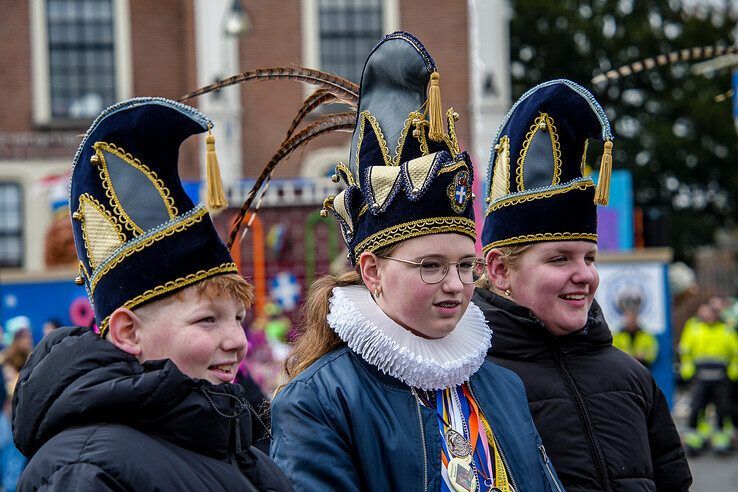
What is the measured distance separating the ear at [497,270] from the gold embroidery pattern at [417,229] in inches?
27.2

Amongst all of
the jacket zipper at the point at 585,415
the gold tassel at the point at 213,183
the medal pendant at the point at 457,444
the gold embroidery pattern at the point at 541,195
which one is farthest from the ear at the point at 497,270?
the gold tassel at the point at 213,183

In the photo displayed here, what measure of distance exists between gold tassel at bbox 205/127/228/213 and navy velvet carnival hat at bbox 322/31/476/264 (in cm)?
56

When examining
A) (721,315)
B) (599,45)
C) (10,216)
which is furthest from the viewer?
(599,45)

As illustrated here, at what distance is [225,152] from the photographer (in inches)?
868

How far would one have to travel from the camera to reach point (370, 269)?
368 cm

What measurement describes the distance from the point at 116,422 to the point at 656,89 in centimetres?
3046

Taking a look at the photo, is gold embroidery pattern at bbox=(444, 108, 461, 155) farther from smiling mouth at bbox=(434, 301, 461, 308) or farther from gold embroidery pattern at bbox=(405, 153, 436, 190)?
smiling mouth at bbox=(434, 301, 461, 308)

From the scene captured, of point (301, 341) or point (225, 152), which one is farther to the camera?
point (225, 152)

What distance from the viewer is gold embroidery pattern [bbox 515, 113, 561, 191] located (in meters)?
4.31

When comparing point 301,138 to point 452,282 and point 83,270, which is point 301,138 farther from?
point 83,270

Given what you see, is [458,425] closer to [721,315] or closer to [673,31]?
[721,315]


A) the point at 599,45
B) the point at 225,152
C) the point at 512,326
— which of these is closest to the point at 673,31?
the point at 599,45

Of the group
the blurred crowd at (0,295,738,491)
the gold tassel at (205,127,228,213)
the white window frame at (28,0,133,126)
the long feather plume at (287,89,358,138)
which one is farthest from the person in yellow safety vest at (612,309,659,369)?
the white window frame at (28,0,133,126)

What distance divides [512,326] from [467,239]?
2.10 ft
